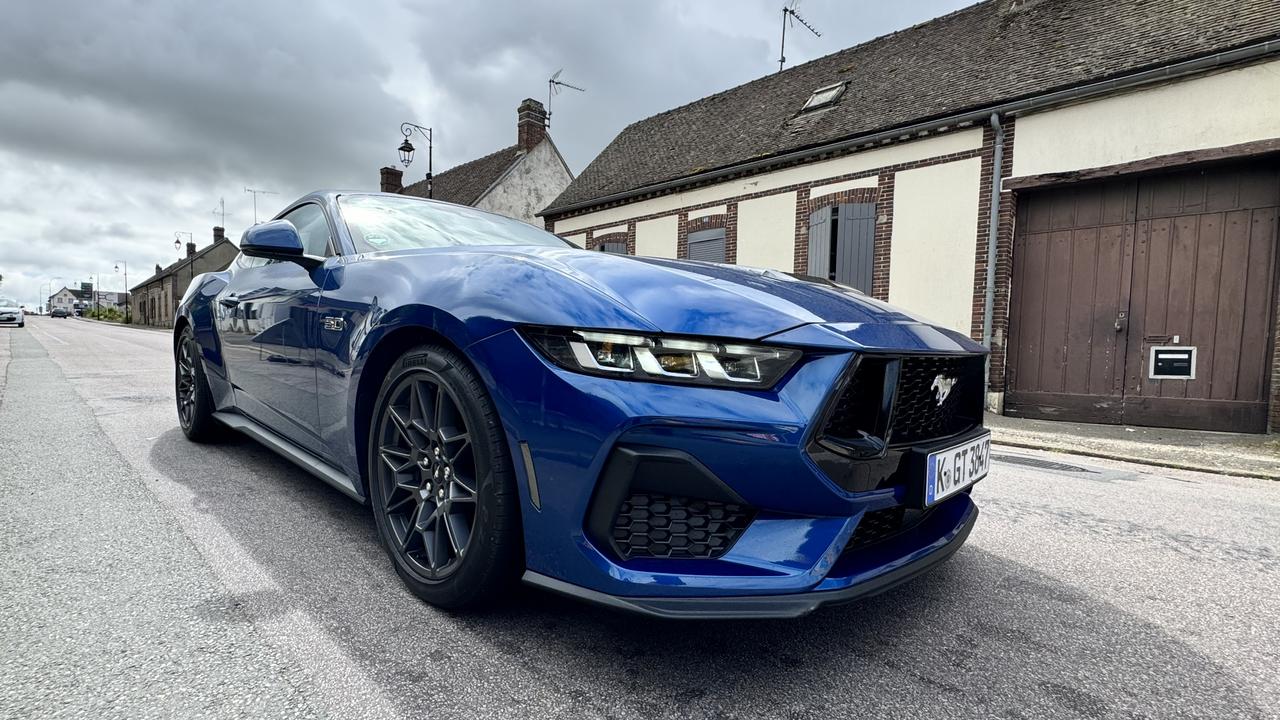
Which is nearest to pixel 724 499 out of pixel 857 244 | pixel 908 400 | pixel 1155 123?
pixel 908 400

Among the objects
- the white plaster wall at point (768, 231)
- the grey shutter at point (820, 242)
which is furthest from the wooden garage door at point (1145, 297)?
the white plaster wall at point (768, 231)

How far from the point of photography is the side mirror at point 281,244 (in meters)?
2.36

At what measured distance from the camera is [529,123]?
71.3 feet

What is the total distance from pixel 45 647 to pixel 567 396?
4.69 feet

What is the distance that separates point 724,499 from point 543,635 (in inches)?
26.8

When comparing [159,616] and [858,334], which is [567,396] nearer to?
[858,334]

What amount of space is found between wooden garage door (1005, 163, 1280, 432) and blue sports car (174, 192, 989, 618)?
7.18 m

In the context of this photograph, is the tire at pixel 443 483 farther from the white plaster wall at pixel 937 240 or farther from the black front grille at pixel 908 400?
the white plaster wall at pixel 937 240

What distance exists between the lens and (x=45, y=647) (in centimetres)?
152

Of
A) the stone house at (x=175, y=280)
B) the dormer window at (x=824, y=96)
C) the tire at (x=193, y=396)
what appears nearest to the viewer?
the tire at (x=193, y=396)

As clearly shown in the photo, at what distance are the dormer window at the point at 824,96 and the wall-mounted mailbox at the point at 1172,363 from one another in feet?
22.2

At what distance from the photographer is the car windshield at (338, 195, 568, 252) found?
94.3 inches

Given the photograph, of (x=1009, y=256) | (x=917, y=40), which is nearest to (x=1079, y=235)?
(x=1009, y=256)

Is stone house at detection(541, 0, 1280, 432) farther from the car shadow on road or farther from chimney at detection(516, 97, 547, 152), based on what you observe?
chimney at detection(516, 97, 547, 152)
